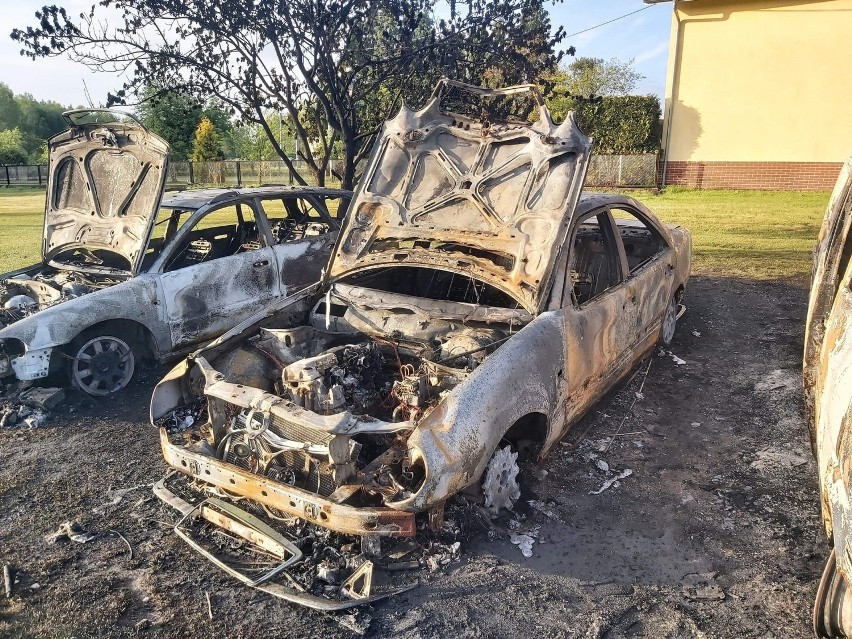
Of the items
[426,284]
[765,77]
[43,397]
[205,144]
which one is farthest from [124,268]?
[205,144]

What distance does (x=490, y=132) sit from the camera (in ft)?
15.8

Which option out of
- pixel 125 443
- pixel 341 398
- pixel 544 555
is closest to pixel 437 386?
pixel 341 398

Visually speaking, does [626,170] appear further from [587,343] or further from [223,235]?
[587,343]

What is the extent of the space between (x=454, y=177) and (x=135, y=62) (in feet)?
18.2

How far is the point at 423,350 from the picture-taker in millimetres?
4184

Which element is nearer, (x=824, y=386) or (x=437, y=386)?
(x=824, y=386)

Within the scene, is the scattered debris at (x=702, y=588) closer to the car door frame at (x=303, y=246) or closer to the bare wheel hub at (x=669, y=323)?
the bare wheel hub at (x=669, y=323)

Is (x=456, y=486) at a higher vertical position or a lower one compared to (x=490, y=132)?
lower

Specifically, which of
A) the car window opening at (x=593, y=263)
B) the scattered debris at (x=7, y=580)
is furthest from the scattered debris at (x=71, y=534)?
the car window opening at (x=593, y=263)

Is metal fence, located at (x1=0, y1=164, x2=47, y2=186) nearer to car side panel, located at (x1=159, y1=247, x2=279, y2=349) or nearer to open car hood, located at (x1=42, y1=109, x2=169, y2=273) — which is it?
open car hood, located at (x1=42, y1=109, x2=169, y2=273)

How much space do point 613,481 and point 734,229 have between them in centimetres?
1005

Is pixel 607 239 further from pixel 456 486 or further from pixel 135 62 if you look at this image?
pixel 135 62

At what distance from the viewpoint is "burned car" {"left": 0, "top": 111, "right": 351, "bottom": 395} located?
5.52m

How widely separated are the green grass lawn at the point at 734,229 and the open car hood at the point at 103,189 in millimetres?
5037
